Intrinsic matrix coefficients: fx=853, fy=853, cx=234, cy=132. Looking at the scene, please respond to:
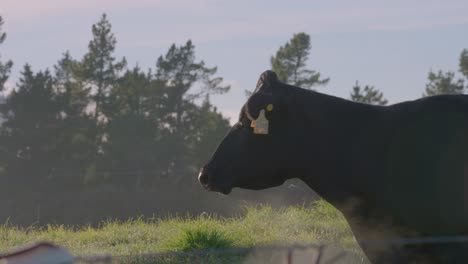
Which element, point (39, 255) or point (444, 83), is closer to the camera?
point (39, 255)

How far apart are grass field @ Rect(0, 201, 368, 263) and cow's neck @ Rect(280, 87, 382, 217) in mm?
2880

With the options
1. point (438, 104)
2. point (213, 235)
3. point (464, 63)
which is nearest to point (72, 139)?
point (464, 63)

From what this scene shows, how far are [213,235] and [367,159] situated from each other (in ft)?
12.6

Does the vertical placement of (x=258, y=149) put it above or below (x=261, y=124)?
below

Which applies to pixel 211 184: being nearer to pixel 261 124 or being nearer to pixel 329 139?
pixel 261 124

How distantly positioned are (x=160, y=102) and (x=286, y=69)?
7856 mm

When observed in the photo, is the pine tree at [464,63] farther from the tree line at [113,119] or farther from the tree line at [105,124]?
the tree line at [105,124]

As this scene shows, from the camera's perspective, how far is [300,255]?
9641 mm

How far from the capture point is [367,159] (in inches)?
264

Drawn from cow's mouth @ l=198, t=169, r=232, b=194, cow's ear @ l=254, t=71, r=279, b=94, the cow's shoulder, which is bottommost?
cow's mouth @ l=198, t=169, r=232, b=194

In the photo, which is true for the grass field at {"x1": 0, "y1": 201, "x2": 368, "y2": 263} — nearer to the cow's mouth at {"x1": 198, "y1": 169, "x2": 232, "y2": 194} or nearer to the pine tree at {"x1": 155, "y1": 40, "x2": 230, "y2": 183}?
the cow's mouth at {"x1": 198, "y1": 169, "x2": 232, "y2": 194}

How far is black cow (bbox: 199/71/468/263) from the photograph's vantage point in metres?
6.36

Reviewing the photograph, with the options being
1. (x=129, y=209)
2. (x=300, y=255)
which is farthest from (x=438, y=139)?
(x=129, y=209)

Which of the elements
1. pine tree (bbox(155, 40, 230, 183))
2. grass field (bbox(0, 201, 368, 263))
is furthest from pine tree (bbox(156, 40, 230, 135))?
grass field (bbox(0, 201, 368, 263))
